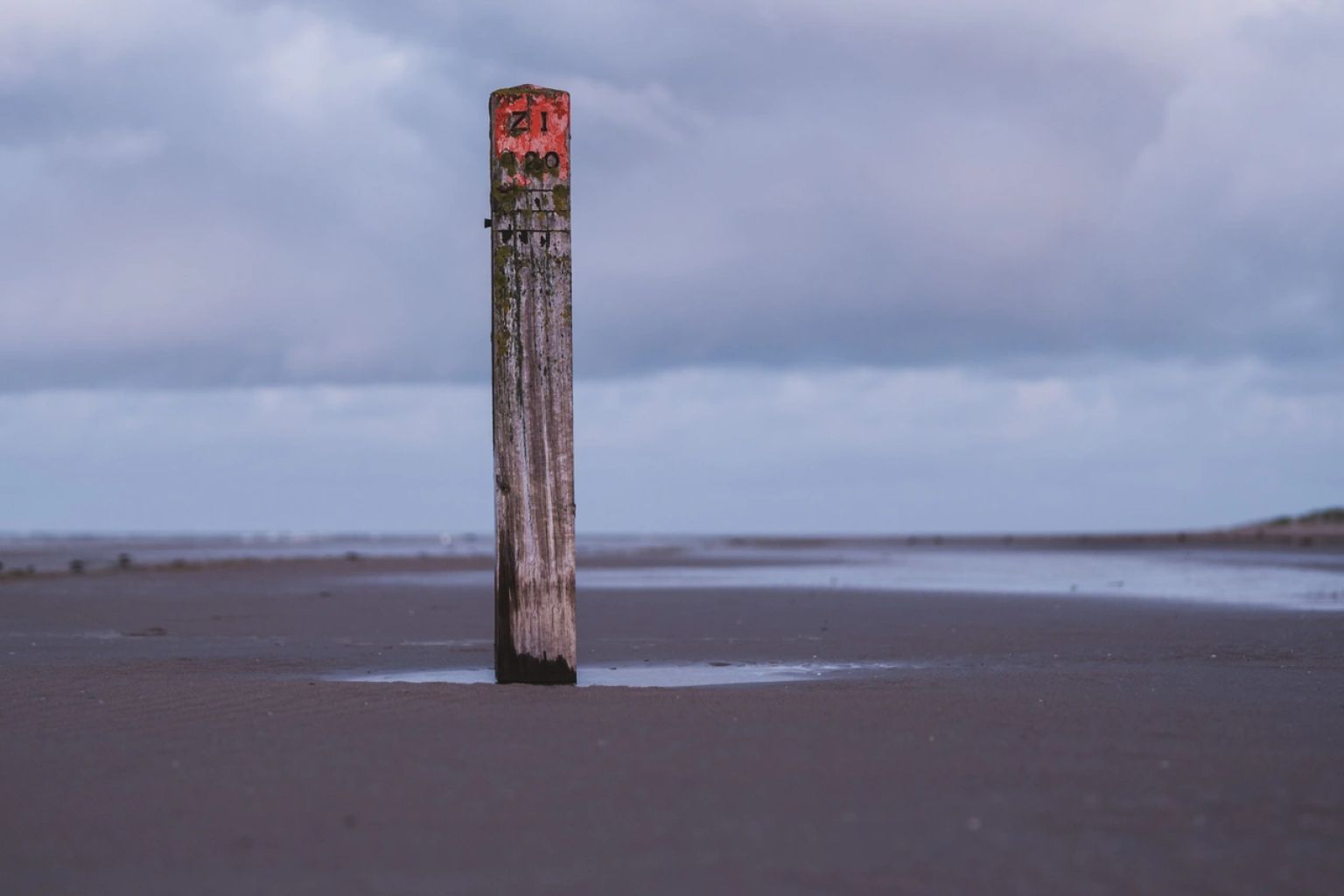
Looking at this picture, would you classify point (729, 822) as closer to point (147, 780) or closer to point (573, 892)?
point (573, 892)

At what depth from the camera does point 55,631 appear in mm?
14234

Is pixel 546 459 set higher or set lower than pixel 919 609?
higher

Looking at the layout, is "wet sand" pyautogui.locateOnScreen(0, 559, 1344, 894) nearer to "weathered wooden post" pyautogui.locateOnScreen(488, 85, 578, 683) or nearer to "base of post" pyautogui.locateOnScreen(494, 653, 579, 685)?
"base of post" pyautogui.locateOnScreen(494, 653, 579, 685)

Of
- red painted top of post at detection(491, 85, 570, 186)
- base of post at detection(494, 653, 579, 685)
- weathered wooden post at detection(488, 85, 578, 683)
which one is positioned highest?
red painted top of post at detection(491, 85, 570, 186)

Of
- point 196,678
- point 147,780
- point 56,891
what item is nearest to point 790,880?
point 56,891

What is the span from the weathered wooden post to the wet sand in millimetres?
647

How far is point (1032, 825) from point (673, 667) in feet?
18.8

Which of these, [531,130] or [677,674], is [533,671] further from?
[531,130]

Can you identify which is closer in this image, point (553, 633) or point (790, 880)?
point (790, 880)

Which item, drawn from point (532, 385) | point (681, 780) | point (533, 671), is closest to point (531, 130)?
point (532, 385)

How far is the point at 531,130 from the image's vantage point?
29.0 ft

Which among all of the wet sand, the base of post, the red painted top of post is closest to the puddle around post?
the base of post

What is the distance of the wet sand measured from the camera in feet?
14.4

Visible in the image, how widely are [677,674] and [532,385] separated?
259 cm
